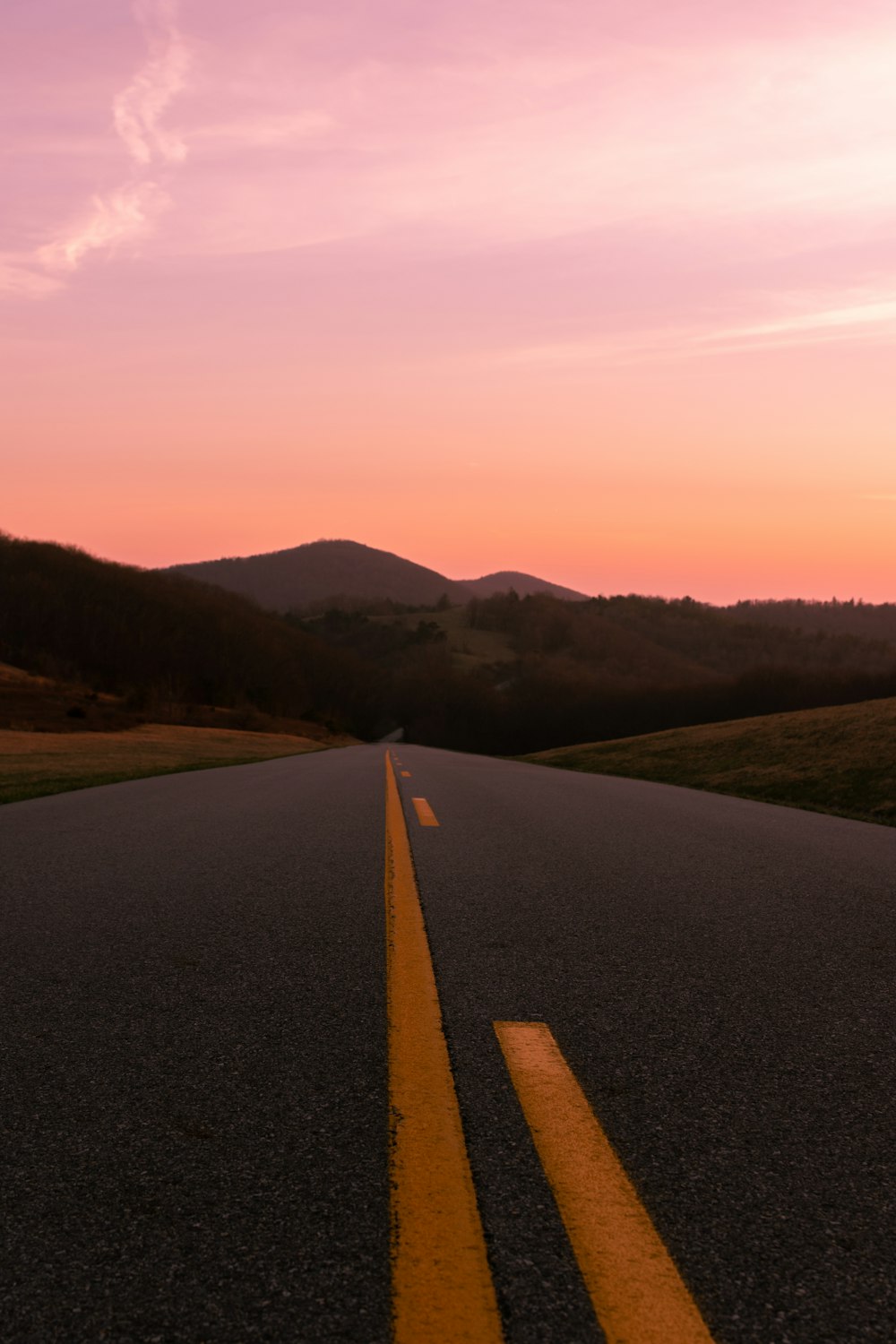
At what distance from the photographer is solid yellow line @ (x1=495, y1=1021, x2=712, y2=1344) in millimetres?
2055

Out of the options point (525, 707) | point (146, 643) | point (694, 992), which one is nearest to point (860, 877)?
point (694, 992)

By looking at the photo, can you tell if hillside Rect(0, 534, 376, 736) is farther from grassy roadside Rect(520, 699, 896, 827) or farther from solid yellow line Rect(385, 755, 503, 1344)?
solid yellow line Rect(385, 755, 503, 1344)

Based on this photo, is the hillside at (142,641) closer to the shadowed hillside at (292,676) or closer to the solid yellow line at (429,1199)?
the shadowed hillside at (292,676)

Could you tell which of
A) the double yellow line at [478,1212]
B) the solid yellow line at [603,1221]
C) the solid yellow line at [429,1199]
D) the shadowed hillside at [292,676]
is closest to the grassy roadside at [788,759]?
the solid yellow line at [429,1199]

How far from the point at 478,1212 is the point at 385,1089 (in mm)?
845

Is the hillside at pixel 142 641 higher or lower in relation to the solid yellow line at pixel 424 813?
higher

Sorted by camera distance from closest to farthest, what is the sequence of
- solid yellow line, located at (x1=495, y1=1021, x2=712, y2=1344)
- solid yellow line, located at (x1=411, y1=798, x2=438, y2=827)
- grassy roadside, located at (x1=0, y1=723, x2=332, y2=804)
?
solid yellow line, located at (x1=495, y1=1021, x2=712, y2=1344), solid yellow line, located at (x1=411, y1=798, x2=438, y2=827), grassy roadside, located at (x1=0, y1=723, x2=332, y2=804)

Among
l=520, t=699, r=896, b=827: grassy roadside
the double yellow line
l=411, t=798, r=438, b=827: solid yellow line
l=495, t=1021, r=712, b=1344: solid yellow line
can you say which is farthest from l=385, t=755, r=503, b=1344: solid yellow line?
l=520, t=699, r=896, b=827: grassy roadside

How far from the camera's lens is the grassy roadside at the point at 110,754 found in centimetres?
1825

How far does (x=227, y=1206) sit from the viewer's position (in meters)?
2.50

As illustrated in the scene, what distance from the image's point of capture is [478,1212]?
8.16ft

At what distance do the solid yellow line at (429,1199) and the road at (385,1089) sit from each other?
0.03 m

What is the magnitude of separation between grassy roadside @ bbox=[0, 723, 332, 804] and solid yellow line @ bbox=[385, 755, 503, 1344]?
11434 millimetres

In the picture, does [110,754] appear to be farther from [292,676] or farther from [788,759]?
[292,676]
